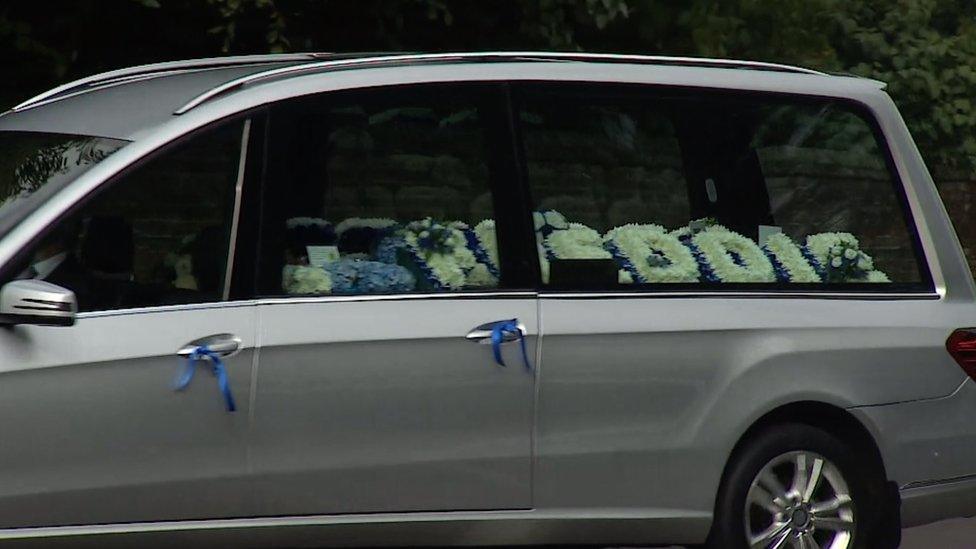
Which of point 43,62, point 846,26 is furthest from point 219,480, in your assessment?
point 846,26

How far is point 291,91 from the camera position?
665 cm

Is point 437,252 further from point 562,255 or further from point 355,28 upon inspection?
point 355,28

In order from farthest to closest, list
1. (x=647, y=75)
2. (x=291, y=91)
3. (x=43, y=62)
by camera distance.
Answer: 1. (x=43, y=62)
2. (x=647, y=75)
3. (x=291, y=91)

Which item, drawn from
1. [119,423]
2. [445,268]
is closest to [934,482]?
[445,268]

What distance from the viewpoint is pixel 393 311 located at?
6621mm

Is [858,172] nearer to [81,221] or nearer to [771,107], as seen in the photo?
[771,107]

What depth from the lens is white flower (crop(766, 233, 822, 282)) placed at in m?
7.36

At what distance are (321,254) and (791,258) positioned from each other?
5.52 feet

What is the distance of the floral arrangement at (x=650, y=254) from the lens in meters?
7.08

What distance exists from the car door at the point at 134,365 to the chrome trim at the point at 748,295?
3.54 feet

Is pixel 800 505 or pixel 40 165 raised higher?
pixel 40 165

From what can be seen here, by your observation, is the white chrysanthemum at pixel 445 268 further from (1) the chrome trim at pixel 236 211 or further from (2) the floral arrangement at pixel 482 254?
(1) the chrome trim at pixel 236 211

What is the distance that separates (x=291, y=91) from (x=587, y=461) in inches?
57.8

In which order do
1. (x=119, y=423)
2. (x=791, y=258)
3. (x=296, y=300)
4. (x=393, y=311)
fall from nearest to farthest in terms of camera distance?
(x=119, y=423)
(x=296, y=300)
(x=393, y=311)
(x=791, y=258)
